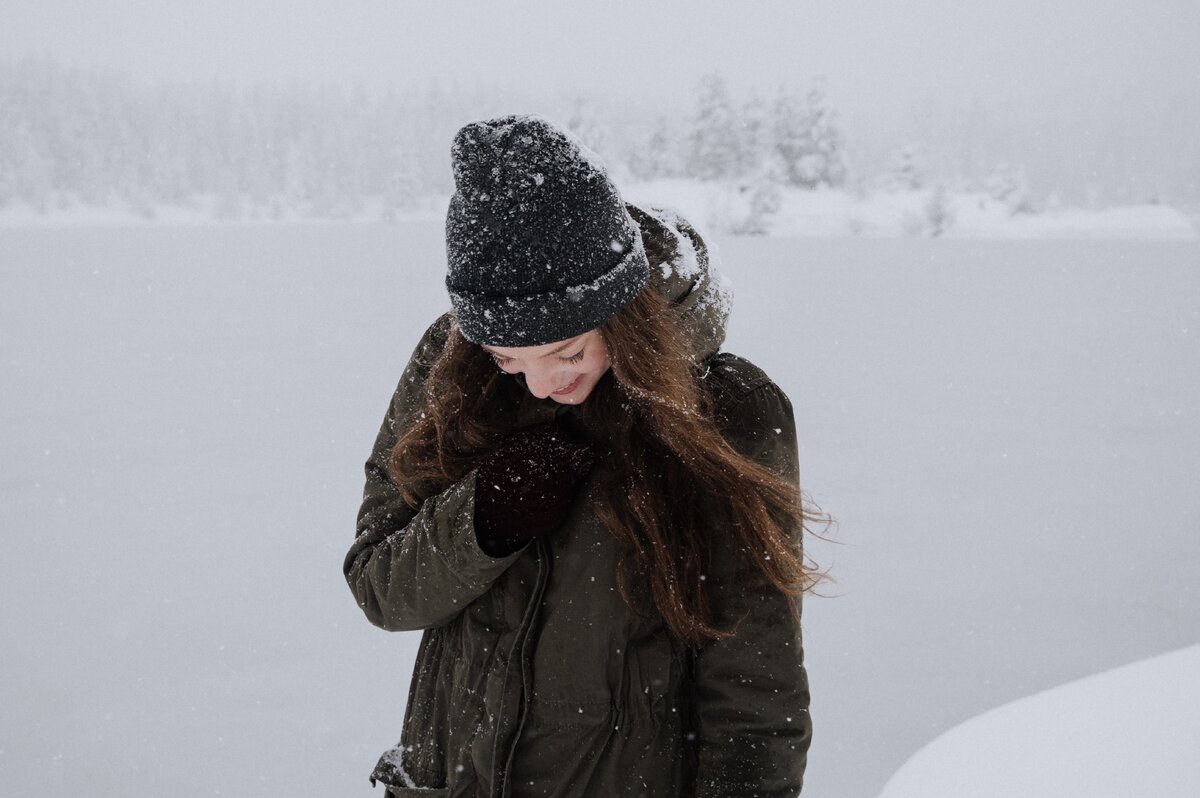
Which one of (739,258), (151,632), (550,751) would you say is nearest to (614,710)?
(550,751)

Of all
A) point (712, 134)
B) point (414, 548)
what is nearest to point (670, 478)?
point (414, 548)

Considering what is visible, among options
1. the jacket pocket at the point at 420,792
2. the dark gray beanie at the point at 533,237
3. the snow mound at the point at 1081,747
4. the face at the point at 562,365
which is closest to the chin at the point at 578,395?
the face at the point at 562,365

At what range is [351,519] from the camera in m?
4.66

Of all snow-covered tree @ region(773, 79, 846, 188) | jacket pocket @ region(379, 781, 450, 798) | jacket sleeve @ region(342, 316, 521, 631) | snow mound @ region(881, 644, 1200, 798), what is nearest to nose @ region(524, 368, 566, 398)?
jacket sleeve @ region(342, 316, 521, 631)

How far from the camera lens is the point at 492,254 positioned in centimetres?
101

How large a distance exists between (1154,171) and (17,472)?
3521cm

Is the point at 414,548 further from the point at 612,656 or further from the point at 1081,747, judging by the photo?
the point at 1081,747

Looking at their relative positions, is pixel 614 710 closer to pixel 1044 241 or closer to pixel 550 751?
pixel 550 751

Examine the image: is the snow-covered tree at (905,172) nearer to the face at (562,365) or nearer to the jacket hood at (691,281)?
the jacket hood at (691,281)


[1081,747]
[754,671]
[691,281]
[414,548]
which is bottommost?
[1081,747]

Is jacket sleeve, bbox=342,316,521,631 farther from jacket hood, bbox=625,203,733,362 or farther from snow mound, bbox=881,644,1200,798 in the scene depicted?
snow mound, bbox=881,644,1200,798

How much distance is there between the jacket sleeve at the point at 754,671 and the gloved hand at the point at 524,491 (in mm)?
213

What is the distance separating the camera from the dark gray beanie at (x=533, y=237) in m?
0.98

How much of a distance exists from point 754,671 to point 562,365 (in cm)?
46
